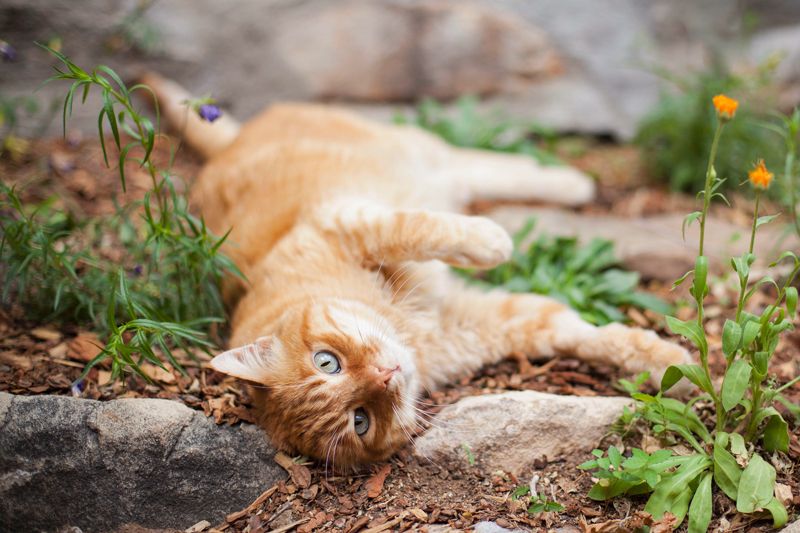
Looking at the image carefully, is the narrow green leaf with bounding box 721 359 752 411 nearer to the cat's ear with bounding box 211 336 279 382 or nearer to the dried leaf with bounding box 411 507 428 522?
the dried leaf with bounding box 411 507 428 522

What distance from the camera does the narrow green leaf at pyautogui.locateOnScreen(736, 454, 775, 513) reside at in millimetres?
2129

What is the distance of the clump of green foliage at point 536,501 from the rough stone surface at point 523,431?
0.13m

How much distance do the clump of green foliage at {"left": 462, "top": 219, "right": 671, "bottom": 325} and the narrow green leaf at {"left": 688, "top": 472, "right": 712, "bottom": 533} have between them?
4.27ft

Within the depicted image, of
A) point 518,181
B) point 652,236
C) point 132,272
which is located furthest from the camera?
point 518,181

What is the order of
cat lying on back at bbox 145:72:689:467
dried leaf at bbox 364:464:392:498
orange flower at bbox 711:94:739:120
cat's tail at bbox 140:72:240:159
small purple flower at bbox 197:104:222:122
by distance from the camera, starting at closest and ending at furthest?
orange flower at bbox 711:94:739:120, dried leaf at bbox 364:464:392:498, cat lying on back at bbox 145:72:689:467, small purple flower at bbox 197:104:222:122, cat's tail at bbox 140:72:240:159

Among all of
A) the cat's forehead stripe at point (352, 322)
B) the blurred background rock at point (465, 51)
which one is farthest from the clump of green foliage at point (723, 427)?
the blurred background rock at point (465, 51)

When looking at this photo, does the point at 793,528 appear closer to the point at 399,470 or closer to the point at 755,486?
the point at 755,486

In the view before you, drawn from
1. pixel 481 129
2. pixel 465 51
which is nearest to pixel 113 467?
pixel 481 129

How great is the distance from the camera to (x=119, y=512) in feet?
7.79

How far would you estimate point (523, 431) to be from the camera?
264 cm

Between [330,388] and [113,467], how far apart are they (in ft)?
2.76

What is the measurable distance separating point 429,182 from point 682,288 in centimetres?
173

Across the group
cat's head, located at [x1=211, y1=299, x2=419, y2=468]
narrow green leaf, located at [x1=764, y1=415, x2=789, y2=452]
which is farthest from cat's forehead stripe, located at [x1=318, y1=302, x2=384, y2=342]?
narrow green leaf, located at [x1=764, y1=415, x2=789, y2=452]

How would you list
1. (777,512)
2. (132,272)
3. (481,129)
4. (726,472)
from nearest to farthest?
(777,512), (726,472), (132,272), (481,129)
